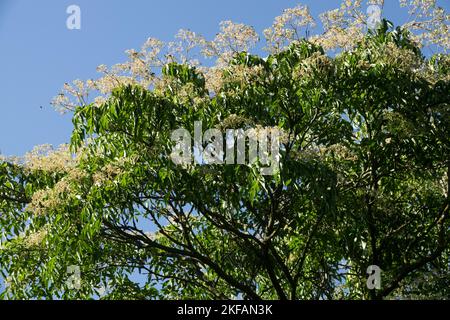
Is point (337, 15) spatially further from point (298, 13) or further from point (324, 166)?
point (324, 166)

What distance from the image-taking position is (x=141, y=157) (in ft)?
26.6

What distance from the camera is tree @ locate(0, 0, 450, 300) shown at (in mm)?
8086

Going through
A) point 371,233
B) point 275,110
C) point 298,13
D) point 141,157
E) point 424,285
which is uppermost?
point 298,13

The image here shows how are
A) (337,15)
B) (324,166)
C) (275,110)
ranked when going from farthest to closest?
(337,15) < (275,110) < (324,166)

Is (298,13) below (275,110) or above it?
above

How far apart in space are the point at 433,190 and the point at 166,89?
12.3 feet

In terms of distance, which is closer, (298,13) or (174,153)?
(174,153)

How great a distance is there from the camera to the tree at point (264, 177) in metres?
8.09

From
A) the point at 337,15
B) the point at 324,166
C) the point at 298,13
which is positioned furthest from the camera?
the point at 337,15

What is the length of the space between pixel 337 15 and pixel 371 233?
2658 mm

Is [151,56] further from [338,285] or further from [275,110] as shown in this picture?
[338,285]

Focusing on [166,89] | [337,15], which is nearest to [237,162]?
[166,89]

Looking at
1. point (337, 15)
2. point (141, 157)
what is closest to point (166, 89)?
point (141, 157)

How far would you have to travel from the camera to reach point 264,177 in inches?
311
